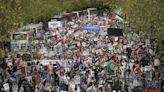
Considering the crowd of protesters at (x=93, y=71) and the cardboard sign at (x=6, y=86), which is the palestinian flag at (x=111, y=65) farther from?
the cardboard sign at (x=6, y=86)

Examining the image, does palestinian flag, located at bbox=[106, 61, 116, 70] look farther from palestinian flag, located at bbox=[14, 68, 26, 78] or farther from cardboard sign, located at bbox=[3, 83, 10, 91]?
cardboard sign, located at bbox=[3, 83, 10, 91]

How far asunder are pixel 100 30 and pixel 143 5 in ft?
60.3

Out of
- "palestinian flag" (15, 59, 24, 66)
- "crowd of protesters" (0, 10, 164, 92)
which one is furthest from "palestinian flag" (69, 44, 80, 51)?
"palestinian flag" (15, 59, 24, 66)

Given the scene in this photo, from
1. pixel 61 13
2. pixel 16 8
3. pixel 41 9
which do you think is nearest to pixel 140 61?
pixel 16 8

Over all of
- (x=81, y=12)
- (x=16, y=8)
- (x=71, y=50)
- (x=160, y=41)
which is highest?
(x=16, y=8)

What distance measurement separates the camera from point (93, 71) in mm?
30859

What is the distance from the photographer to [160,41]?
98.3 feet

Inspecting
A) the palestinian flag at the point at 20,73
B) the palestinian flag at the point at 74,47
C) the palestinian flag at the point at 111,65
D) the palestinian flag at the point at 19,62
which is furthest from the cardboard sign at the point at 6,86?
the palestinian flag at the point at 74,47

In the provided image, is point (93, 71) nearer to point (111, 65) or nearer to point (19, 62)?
point (111, 65)

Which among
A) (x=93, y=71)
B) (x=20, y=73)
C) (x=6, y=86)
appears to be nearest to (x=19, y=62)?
(x=20, y=73)

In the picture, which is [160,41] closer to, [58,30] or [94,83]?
[94,83]

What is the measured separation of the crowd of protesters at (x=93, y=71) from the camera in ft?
94.5

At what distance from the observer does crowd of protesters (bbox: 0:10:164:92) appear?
28797mm

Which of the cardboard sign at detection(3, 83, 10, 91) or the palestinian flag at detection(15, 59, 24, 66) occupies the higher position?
the cardboard sign at detection(3, 83, 10, 91)
